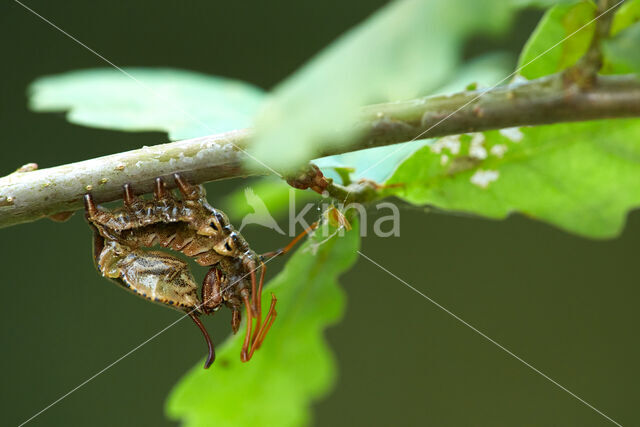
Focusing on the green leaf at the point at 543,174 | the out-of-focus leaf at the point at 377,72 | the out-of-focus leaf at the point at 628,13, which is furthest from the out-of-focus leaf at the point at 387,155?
the out-of-focus leaf at the point at 377,72

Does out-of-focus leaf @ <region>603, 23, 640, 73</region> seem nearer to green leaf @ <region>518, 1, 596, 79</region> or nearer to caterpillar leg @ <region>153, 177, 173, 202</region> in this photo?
green leaf @ <region>518, 1, 596, 79</region>

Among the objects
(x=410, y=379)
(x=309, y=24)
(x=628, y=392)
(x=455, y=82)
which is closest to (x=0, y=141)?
(x=309, y=24)

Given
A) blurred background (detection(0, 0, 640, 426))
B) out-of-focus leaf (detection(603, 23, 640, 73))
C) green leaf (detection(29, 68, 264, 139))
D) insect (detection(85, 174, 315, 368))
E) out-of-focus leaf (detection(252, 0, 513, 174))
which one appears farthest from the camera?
blurred background (detection(0, 0, 640, 426))

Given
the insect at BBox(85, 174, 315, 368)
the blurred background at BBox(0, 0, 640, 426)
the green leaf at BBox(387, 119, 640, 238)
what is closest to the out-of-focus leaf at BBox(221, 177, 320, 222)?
the insect at BBox(85, 174, 315, 368)

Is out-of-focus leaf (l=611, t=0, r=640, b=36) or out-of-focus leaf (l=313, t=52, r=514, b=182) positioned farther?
out-of-focus leaf (l=313, t=52, r=514, b=182)

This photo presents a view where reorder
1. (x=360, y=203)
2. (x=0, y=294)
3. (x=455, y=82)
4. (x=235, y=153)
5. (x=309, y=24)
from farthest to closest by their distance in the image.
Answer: (x=0, y=294) → (x=309, y=24) → (x=455, y=82) → (x=360, y=203) → (x=235, y=153)

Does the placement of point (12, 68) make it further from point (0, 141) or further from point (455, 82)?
point (455, 82)
